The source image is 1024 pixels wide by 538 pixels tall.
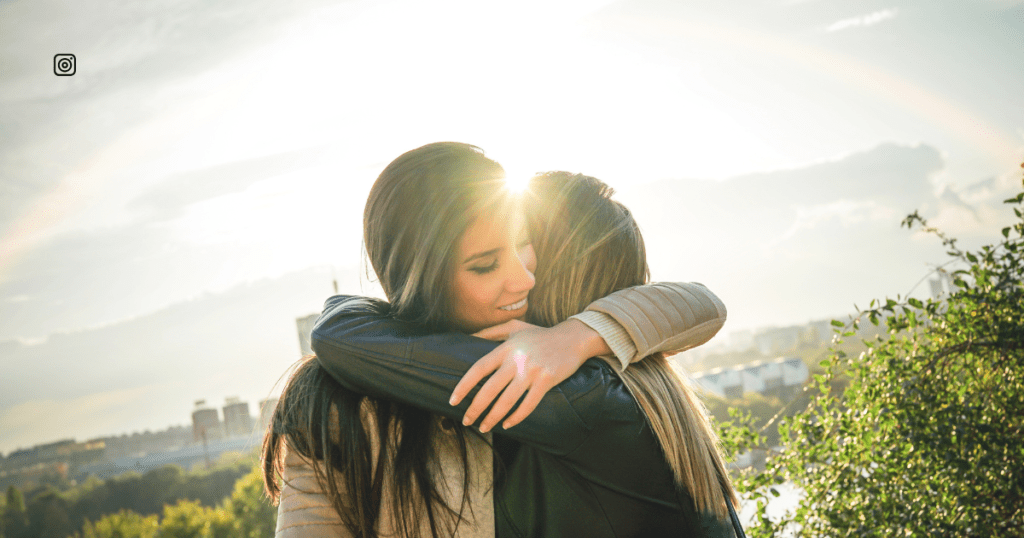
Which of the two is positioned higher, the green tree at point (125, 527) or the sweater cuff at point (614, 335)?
the sweater cuff at point (614, 335)

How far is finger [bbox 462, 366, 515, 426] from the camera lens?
118 centimetres

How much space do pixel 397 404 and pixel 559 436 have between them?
36 centimetres

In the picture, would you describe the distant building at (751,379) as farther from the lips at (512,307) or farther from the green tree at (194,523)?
the green tree at (194,523)

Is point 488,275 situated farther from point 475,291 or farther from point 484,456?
point 484,456

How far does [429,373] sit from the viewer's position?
4.06 feet

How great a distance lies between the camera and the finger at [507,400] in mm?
1167

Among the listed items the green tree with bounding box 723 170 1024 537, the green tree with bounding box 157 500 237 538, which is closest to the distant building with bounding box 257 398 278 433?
the green tree with bounding box 723 170 1024 537

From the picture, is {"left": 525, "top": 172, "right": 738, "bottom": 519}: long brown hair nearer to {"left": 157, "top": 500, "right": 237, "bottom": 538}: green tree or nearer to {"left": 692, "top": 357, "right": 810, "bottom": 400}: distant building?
{"left": 692, "top": 357, "right": 810, "bottom": 400}: distant building

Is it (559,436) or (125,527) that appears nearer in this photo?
(559,436)

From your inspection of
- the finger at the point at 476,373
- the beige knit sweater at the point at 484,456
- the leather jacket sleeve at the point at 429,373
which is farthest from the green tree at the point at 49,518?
the finger at the point at 476,373

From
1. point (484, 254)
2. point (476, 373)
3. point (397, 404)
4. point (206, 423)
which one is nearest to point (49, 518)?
point (206, 423)

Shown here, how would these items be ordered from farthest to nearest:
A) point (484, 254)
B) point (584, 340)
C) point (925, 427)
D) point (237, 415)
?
point (237, 415), point (925, 427), point (484, 254), point (584, 340)

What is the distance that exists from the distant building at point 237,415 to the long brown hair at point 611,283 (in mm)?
22312

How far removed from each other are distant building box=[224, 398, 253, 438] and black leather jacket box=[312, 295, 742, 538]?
73.7ft
